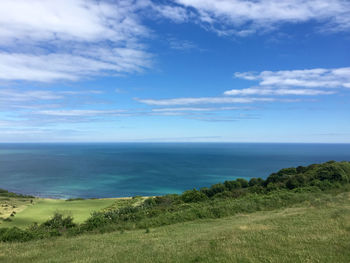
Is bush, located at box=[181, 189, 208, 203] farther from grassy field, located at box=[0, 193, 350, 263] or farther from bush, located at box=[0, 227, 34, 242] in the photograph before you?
bush, located at box=[0, 227, 34, 242]

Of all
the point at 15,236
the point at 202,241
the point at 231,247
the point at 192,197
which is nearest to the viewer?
the point at 231,247

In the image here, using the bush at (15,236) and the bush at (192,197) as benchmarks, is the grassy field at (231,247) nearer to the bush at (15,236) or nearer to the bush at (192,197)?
the bush at (15,236)

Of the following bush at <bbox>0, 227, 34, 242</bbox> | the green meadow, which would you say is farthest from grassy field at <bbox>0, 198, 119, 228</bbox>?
bush at <bbox>0, 227, 34, 242</bbox>

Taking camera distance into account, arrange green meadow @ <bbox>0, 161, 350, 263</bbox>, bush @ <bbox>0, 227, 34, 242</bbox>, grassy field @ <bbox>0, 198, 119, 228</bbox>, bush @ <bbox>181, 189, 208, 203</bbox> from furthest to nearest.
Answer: bush @ <bbox>181, 189, 208, 203</bbox>, grassy field @ <bbox>0, 198, 119, 228</bbox>, bush @ <bbox>0, 227, 34, 242</bbox>, green meadow @ <bbox>0, 161, 350, 263</bbox>

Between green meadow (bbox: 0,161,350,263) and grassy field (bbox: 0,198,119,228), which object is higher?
green meadow (bbox: 0,161,350,263)

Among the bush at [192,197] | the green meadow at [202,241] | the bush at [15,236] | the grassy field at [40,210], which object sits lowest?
the grassy field at [40,210]

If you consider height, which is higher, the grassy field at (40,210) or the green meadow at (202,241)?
the green meadow at (202,241)

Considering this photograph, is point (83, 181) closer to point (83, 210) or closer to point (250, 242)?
point (83, 210)

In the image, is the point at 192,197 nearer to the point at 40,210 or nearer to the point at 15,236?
the point at 15,236

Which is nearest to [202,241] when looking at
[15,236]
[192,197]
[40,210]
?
[15,236]

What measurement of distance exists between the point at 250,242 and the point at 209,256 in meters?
2.15

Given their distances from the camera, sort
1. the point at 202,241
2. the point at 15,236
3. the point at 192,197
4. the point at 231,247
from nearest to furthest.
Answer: the point at 231,247
the point at 202,241
the point at 15,236
the point at 192,197

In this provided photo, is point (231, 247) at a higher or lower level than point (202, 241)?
higher

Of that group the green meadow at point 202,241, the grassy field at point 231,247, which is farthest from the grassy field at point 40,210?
the grassy field at point 231,247
